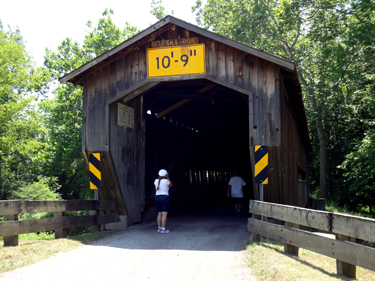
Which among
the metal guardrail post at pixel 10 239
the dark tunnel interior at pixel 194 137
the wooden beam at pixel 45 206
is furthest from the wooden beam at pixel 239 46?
the metal guardrail post at pixel 10 239

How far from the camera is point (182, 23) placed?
888 centimetres

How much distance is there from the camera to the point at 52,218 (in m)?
7.29

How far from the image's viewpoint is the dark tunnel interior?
12.5 meters

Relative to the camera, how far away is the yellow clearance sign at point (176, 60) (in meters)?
9.00

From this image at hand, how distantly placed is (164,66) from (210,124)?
9307 mm

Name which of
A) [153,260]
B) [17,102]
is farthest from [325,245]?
[17,102]

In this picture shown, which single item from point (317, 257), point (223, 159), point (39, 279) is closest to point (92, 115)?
point (39, 279)

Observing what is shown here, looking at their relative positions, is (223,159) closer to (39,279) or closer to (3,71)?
(3,71)

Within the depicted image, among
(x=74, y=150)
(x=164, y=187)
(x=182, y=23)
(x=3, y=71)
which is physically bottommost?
(x=164, y=187)

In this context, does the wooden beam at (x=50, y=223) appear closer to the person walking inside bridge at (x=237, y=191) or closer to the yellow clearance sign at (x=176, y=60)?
the yellow clearance sign at (x=176, y=60)

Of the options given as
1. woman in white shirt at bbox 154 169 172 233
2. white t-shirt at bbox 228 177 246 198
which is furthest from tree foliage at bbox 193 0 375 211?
woman in white shirt at bbox 154 169 172 233

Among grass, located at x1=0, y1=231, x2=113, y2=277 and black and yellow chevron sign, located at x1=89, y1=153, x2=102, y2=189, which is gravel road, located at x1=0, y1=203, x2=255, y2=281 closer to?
grass, located at x1=0, y1=231, x2=113, y2=277

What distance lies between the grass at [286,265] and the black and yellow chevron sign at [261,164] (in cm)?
186

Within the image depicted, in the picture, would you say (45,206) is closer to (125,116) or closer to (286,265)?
(125,116)
